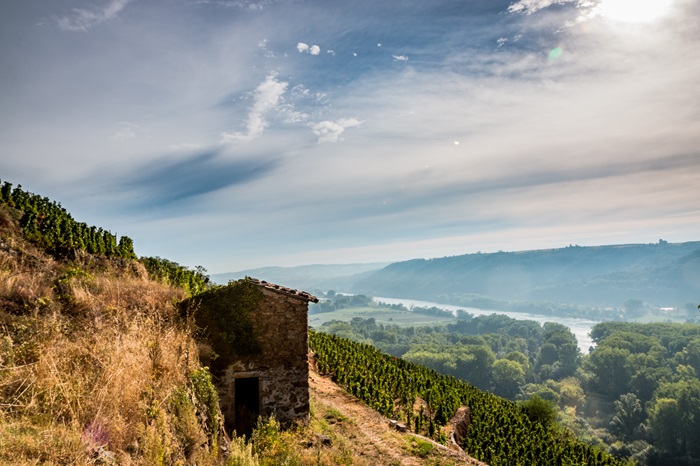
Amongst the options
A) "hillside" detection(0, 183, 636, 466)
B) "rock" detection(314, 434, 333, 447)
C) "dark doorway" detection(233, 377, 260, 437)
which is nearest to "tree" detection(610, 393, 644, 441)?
"hillside" detection(0, 183, 636, 466)

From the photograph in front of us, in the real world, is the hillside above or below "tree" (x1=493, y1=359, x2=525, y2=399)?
above

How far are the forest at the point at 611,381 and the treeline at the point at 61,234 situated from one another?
106ft

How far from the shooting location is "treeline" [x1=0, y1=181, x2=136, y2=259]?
18.7 m

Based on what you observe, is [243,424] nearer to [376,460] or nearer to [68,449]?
[376,460]

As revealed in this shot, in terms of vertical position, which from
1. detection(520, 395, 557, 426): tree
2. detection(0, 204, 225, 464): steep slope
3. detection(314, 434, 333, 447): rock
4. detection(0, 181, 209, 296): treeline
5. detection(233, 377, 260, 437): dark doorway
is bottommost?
detection(520, 395, 557, 426): tree

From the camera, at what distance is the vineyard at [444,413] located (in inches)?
775

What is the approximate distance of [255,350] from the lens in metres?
12.7

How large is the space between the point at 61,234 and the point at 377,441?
19765 millimetres

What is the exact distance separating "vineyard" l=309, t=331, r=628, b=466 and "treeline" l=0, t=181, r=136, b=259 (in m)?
15.8

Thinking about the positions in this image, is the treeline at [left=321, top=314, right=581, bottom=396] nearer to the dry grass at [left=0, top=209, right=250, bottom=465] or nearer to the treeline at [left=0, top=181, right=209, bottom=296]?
the treeline at [left=0, top=181, right=209, bottom=296]

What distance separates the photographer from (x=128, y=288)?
39.7 feet

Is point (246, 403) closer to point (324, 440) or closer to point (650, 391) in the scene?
point (324, 440)

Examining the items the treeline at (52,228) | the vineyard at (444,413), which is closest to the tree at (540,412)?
the vineyard at (444,413)

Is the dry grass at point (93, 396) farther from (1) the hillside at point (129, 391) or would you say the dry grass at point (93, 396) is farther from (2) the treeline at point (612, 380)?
(2) the treeline at point (612, 380)
